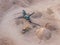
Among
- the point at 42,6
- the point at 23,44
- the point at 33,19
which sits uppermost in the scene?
the point at 42,6

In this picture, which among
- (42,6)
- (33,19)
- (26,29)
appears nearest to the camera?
(26,29)

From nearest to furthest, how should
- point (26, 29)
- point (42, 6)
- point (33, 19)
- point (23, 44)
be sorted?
point (23, 44)
point (26, 29)
point (33, 19)
point (42, 6)

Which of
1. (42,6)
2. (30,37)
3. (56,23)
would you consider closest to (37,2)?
(42,6)

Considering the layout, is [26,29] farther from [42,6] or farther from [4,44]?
[42,6]

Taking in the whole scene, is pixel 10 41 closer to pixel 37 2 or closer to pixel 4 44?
pixel 4 44

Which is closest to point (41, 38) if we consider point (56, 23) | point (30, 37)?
point (30, 37)

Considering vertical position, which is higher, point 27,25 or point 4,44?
point 27,25

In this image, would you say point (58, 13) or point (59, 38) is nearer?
point (59, 38)
